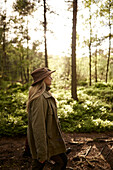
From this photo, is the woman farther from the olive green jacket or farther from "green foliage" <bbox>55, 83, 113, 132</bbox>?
"green foliage" <bbox>55, 83, 113, 132</bbox>

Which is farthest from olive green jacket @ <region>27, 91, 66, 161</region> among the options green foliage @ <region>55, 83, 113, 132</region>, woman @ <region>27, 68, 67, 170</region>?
green foliage @ <region>55, 83, 113, 132</region>

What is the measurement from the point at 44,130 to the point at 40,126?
98 millimetres

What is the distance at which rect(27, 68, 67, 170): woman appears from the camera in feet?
7.64

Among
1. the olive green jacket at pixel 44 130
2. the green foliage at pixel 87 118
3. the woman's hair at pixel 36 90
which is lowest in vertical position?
the green foliage at pixel 87 118

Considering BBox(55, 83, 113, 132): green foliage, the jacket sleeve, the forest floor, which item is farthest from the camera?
BBox(55, 83, 113, 132): green foliage

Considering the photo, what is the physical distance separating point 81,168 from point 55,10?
15.5 metres

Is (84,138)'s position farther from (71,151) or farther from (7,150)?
(7,150)

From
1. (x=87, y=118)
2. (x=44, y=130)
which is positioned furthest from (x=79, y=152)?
(x=87, y=118)

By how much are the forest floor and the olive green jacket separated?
6.66 ft

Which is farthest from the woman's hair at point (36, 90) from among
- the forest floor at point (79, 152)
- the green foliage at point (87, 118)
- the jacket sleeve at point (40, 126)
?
the green foliage at point (87, 118)

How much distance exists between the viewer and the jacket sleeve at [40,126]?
7.48 ft

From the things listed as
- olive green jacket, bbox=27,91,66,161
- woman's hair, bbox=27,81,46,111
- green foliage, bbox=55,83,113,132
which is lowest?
green foliage, bbox=55,83,113,132

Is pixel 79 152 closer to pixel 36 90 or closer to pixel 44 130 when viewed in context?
pixel 44 130

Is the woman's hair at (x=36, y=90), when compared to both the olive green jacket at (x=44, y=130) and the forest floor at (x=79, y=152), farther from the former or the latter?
the forest floor at (x=79, y=152)
